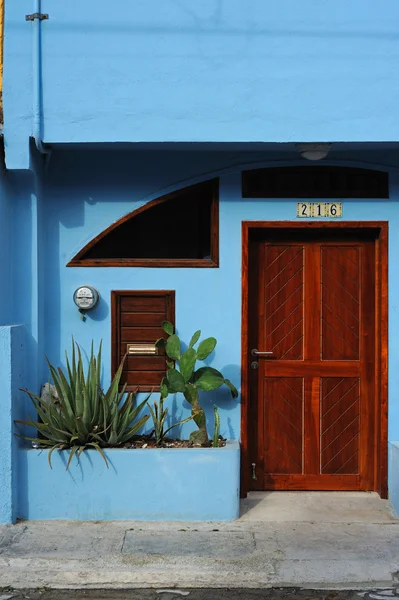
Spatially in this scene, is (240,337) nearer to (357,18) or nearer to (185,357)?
(185,357)

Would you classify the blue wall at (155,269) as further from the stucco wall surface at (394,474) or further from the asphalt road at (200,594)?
the asphalt road at (200,594)

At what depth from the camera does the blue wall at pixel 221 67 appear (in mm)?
6457

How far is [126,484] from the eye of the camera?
6465 mm

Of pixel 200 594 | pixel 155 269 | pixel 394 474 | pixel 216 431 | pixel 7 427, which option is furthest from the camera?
pixel 155 269

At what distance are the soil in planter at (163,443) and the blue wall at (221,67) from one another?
2588 mm

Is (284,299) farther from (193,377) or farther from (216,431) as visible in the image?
(216,431)

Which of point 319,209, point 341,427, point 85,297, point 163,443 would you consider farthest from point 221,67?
point 341,427

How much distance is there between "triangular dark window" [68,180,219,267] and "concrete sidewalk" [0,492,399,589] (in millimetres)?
2288

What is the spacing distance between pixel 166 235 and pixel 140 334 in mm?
966

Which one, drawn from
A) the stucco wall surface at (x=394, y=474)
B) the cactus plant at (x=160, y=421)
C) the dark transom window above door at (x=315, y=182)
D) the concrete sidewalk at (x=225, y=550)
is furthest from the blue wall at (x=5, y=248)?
the stucco wall surface at (x=394, y=474)

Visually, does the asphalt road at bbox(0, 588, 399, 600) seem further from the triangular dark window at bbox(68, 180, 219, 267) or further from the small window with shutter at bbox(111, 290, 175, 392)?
the triangular dark window at bbox(68, 180, 219, 267)

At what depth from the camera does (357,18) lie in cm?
646

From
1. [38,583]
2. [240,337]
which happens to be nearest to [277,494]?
[240,337]

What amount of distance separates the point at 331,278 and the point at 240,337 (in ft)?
3.36
